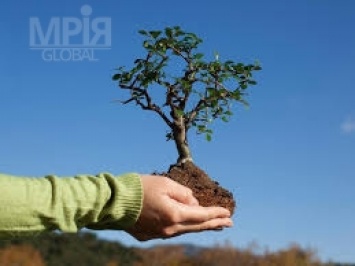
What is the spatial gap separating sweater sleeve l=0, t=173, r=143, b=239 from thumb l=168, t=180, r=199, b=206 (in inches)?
4.0

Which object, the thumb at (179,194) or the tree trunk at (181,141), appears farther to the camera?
the tree trunk at (181,141)

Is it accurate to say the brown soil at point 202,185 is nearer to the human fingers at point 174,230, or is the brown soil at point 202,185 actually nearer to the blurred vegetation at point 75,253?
the human fingers at point 174,230

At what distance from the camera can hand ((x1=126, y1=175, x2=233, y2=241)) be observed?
183 centimetres

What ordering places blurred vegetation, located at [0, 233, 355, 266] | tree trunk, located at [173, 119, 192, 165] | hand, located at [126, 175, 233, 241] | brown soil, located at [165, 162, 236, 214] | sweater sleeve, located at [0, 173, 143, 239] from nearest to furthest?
sweater sleeve, located at [0, 173, 143, 239]
hand, located at [126, 175, 233, 241]
brown soil, located at [165, 162, 236, 214]
tree trunk, located at [173, 119, 192, 165]
blurred vegetation, located at [0, 233, 355, 266]

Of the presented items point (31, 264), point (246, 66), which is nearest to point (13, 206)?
point (246, 66)

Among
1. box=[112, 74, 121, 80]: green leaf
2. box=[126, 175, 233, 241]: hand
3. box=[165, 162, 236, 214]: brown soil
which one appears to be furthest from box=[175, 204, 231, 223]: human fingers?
box=[112, 74, 121, 80]: green leaf

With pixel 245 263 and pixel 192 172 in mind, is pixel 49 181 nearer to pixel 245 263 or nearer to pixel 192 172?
pixel 192 172

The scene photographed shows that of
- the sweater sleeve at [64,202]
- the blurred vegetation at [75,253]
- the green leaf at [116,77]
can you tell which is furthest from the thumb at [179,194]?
the blurred vegetation at [75,253]

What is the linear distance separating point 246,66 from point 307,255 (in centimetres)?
823

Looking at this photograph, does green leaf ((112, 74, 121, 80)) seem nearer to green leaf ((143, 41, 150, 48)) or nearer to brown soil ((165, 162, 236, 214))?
green leaf ((143, 41, 150, 48))

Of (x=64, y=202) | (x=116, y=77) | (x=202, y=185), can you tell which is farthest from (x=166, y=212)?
(x=116, y=77)

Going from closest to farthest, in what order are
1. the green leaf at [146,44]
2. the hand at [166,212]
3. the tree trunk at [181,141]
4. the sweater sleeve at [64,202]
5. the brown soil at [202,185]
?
1. the sweater sleeve at [64,202]
2. the hand at [166,212]
3. the brown soil at [202,185]
4. the tree trunk at [181,141]
5. the green leaf at [146,44]

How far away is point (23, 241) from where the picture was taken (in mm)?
14039

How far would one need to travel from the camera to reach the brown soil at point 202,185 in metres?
2.71
